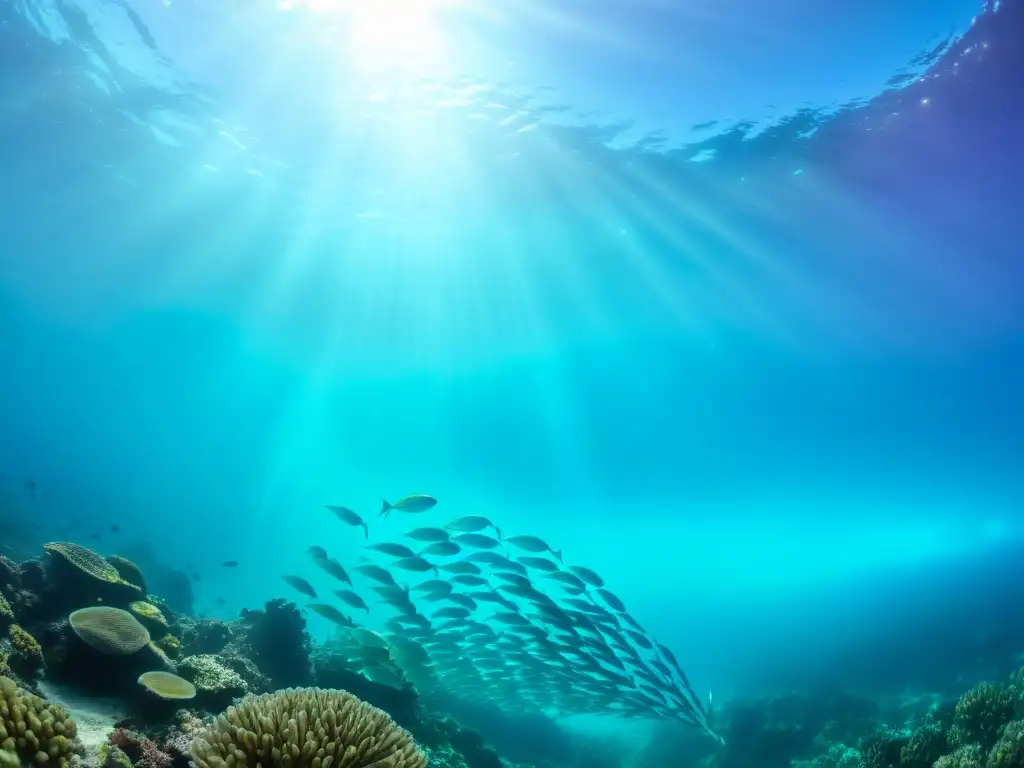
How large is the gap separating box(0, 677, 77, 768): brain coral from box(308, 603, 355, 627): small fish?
6938mm

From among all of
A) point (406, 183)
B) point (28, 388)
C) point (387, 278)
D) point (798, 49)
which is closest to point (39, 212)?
point (387, 278)

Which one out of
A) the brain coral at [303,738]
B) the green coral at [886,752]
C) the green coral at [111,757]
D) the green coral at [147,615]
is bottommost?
the green coral at [111,757]

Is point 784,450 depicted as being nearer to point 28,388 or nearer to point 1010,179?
point 1010,179

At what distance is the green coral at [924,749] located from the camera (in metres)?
7.49

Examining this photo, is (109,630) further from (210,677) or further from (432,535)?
(432,535)

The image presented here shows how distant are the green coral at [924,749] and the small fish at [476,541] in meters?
7.98

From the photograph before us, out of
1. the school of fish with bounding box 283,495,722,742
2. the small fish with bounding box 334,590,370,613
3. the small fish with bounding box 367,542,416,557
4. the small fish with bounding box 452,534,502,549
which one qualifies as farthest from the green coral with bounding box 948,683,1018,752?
the small fish with bounding box 334,590,370,613

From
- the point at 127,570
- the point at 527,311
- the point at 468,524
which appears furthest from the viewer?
the point at 527,311

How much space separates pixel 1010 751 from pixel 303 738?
715cm

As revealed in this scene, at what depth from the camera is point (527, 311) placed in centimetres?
2708

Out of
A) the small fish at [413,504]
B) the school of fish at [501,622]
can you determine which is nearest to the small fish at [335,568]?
the school of fish at [501,622]

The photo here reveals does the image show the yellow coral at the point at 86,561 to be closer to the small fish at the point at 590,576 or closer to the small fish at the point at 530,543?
the small fish at the point at 530,543

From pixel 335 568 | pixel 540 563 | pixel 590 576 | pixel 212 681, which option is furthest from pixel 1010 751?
pixel 335 568

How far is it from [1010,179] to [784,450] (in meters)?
24.6
